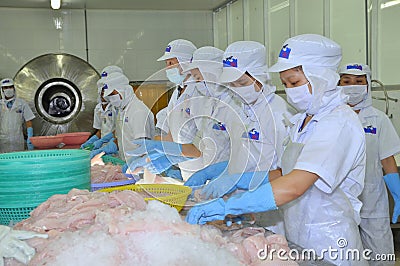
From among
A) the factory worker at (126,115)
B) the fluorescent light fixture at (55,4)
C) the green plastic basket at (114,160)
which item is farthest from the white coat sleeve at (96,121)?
the green plastic basket at (114,160)

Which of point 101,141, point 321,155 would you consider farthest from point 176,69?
point 101,141

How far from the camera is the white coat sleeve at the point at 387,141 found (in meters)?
3.08

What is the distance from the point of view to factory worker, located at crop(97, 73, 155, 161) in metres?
2.85

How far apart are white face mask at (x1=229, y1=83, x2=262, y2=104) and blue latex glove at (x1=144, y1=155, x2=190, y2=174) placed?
0.45m

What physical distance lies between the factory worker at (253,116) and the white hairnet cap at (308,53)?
1.26 feet

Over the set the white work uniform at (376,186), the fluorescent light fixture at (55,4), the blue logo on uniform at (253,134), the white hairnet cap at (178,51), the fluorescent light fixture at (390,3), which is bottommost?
the white work uniform at (376,186)

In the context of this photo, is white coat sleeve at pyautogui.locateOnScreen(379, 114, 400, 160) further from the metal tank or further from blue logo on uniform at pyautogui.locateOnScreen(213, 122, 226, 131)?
the metal tank

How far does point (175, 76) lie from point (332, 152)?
84cm

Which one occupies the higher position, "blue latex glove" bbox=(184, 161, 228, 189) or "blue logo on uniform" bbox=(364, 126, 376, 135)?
"blue logo on uniform" bbox=(364, 126, 376, 135)

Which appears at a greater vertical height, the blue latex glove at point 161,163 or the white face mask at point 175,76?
the white face mask at point 175,76

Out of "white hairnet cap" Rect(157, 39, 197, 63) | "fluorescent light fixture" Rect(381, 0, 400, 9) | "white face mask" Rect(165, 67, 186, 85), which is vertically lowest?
"white face mask" Rect(165, 67, 186, 85)

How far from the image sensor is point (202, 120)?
257 centimetres

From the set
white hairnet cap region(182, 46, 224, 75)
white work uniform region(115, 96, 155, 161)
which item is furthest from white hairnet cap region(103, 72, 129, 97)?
white hairnet cap region(182, 46, 224, 75)

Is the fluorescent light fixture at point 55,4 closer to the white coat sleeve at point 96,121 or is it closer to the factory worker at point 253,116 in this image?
the white coat sleeve at point 96,121
